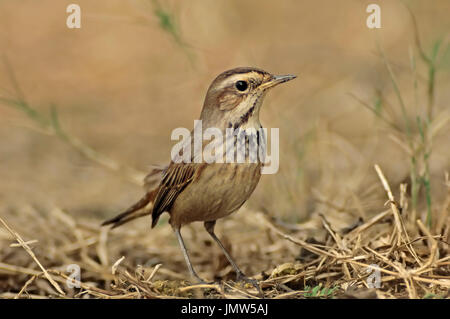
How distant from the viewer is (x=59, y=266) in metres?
6.27

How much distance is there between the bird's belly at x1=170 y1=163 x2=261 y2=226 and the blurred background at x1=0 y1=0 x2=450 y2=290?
1362mm

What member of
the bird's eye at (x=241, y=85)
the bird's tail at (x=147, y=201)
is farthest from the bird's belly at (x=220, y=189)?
the bird's tail at (x=147, y=201)

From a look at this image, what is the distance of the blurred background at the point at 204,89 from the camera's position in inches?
299

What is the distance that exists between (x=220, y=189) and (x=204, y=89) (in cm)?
211

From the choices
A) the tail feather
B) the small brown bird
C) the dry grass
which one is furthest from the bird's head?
the tail feather

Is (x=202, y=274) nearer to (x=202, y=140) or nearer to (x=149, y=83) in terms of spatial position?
(x=202, y=140)

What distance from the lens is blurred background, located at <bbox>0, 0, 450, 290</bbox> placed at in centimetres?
759

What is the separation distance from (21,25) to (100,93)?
2586mm

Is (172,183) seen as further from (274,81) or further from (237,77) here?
(274,81)

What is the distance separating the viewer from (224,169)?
5.05 meters

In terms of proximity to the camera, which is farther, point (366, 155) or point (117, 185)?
point (117, 185)

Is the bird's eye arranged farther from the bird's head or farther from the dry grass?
the dry grass

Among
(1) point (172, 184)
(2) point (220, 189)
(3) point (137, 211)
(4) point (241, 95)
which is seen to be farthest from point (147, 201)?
(4) point (241, 95)
